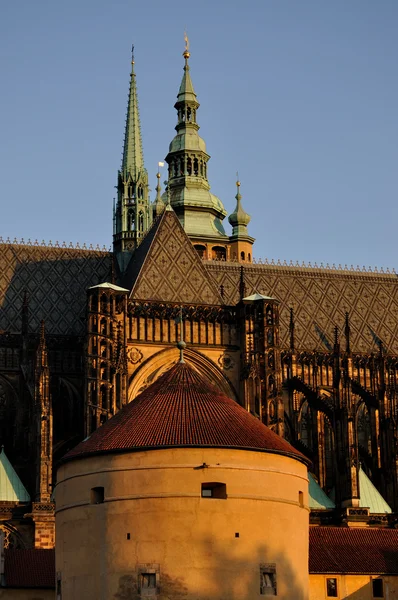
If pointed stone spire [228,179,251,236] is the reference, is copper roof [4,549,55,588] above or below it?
below

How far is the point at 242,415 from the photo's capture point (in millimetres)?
49219

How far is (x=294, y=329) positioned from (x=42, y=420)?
18.3 metres

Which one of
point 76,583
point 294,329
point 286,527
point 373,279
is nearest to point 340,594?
point 286,527

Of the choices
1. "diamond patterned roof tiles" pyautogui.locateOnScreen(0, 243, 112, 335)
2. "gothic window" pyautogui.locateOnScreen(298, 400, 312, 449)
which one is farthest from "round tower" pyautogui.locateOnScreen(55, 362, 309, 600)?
"diamond patterned roof tiles" pyautogui.locateOnScreen(0, 243, 112, 335)

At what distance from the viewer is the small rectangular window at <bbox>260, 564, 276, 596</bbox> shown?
45000 millimetres

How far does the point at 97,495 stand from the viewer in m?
46.4

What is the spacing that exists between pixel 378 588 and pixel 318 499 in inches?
531

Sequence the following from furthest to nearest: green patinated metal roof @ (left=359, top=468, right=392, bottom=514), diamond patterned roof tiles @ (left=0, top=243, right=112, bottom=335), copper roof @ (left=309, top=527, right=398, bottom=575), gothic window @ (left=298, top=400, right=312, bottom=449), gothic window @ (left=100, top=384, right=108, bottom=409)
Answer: diamond patterned roof tiles @ (left=0, top=243, right=112, bottom=335), gothic window @ (left=298, top=400, right=312, bottom=449), green patinated metal roof @ (left=359, top=468, right=392, bottom=514), gothic window @ (left=100, top=384, right=108, bottom=409), copper roof @ (left=309, top=527, right=398, bottom=575)

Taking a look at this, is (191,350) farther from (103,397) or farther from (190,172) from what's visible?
(190,172)

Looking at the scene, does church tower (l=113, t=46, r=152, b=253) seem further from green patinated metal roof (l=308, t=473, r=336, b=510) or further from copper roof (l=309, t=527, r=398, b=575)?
copper roof (l=309, t=527, r=398, b=575)

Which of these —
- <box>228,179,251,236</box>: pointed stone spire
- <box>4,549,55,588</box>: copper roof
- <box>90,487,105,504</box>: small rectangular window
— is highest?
<box>228,179,251,236</box>: pointed stone spire

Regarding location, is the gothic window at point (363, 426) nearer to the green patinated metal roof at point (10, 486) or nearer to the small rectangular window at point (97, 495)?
the green patinated metal roof at point (10, 486)

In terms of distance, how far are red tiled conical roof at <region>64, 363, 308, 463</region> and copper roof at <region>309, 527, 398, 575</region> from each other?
8.68m

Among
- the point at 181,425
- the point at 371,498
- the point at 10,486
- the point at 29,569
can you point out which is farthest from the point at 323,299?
the point at 181,425
